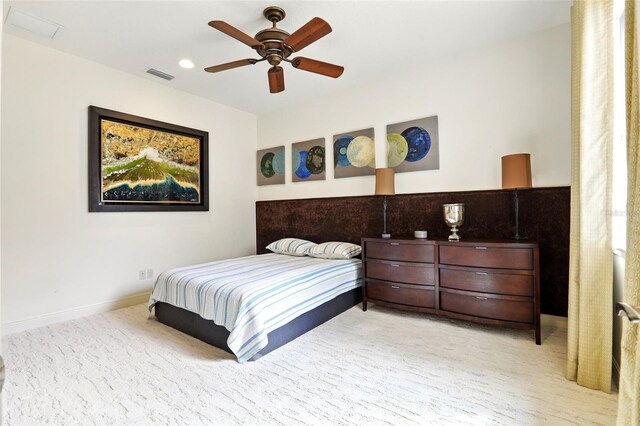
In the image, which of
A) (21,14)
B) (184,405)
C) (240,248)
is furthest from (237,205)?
(184,405)

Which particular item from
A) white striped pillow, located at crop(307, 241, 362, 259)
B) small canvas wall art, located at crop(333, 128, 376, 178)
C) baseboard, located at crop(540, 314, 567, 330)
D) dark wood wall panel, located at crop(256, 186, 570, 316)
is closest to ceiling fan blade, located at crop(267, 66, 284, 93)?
small canvas wall art, located at crop(333, 128, 376, 178)

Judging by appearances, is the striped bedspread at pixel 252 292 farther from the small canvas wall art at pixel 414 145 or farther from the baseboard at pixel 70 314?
the small canvas wall art at pixel 414 145

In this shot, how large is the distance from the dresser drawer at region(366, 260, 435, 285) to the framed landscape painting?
2417mm

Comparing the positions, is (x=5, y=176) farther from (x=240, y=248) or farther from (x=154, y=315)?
(x=240, y=248)

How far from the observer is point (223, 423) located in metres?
1.67

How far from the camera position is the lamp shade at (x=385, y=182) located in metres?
3.44

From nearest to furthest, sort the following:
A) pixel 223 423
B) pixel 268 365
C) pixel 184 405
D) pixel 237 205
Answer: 1. pixel 223 423
2. pixel 184 405
3. pixel 268 365
4. pixel 237 205

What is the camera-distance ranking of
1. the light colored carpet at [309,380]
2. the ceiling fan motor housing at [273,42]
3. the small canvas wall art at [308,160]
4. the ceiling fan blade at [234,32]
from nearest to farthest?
the light colored carpet at [309,380] → the ceiling fan blade at [234,32] → the ceiling fan motor housing at [273,42] → the small canvas wall art at [308,160]

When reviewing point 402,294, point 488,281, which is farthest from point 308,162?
point 488,281

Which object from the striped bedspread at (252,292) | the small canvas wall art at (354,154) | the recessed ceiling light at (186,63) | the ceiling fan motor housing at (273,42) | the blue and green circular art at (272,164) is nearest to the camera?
the striped bedspread at (252,292)

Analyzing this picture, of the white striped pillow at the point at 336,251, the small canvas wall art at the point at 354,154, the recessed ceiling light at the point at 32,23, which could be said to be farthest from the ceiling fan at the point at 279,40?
the white striped pillow at the point at 336,251

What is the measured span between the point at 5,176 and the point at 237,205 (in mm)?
2497

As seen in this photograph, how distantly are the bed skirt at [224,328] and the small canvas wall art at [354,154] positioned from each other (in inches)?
60.9

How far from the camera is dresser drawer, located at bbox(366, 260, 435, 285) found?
2932 mm
